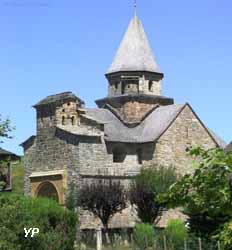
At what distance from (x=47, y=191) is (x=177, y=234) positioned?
2019 cm

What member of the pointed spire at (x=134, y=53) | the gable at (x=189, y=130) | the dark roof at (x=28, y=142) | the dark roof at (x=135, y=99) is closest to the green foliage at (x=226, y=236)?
the gable at (x=189, y=130)

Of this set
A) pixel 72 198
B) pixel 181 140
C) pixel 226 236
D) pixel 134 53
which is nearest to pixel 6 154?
pixel 72 198

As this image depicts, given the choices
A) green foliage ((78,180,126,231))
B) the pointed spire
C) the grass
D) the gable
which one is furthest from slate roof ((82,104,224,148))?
the grass

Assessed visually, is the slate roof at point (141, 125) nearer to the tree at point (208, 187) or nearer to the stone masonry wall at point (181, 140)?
the stone masonry wall at point (181, 140)

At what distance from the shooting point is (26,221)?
1773 cm

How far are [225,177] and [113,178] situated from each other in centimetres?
4054

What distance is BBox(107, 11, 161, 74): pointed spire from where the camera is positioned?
178 feet

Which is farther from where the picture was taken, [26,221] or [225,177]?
[26,221]

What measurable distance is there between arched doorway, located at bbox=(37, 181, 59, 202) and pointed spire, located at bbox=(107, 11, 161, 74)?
11.4 meters

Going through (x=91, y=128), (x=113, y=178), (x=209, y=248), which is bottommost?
(x=209, y=248)

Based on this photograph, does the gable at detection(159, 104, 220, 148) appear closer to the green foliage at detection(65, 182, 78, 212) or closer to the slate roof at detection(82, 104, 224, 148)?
the slate roof at detection(82, 104, 224, 148)

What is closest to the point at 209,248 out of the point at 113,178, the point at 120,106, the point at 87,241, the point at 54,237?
the point at 54,237

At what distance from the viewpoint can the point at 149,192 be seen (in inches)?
1645

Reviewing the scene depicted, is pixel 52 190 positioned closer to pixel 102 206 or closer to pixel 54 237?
pixel 102 206
